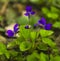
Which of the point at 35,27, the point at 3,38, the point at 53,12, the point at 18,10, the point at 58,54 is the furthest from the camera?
the point at 18,10

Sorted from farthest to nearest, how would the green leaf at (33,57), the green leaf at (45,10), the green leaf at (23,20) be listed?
the green leaf at (45,10) → the green leaf at (23,20) → the green leaf at (33,57)

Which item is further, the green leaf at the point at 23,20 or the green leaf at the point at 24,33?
the green leaf at the point at 23,20

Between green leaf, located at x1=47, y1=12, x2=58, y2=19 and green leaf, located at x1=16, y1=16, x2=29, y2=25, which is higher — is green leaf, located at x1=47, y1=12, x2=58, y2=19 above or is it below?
above

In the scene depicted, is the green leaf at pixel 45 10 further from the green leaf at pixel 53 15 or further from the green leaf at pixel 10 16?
the green leaf at pixel 10 16

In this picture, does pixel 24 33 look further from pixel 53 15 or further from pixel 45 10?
pixel 45 10

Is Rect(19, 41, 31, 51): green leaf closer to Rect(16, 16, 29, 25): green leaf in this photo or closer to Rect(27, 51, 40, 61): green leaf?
Rect(27, 51, 40, 61): green leaf

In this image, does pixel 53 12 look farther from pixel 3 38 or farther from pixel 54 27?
pixel 3 38

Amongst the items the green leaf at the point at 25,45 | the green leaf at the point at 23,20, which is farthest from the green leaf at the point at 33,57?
the green leaf at the point at 23,20

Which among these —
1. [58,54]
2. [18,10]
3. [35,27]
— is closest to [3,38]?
[35,27]

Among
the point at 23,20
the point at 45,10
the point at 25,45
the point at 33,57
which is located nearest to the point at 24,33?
the point at 25,45

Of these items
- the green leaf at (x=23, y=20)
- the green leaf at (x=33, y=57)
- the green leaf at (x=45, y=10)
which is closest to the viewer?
the green leaf at (x=33, y=57)

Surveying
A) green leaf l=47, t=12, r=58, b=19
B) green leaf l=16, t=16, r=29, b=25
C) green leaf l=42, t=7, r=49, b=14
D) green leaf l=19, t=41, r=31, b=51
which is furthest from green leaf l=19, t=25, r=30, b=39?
green leaf l=42, t=7, r=49, b=14
